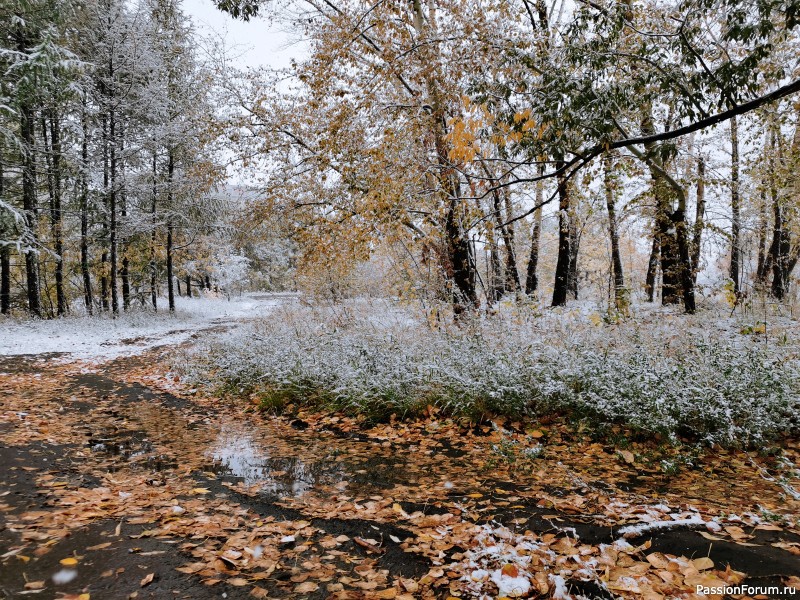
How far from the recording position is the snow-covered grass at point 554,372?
477 cm

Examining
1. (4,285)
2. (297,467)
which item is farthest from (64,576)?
(4,285)

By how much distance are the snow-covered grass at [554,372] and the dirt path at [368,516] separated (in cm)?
46

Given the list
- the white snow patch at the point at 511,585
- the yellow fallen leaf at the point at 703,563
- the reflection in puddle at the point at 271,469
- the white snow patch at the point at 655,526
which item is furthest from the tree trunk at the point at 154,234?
the yellow fallen leaf at the point at 703,563

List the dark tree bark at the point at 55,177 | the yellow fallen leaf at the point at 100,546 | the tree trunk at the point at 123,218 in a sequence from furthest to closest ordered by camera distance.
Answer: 1. the tree trunk at the point at 123,218
2. the dark tree bark at the point at 55,177
3. the yellow fallen leaf at the point at 100,546

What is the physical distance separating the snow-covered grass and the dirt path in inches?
18.1

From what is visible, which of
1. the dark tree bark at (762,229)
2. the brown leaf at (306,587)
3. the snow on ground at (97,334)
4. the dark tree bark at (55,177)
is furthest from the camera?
the dark tree bark at (55,177)

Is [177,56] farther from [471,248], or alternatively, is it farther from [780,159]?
[780,159]

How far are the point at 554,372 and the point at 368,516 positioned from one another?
3.14 metres

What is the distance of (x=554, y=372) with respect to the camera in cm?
557

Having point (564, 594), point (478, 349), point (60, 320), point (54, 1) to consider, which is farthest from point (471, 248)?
point (54, 1)

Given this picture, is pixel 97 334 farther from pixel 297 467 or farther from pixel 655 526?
pixel 655 526

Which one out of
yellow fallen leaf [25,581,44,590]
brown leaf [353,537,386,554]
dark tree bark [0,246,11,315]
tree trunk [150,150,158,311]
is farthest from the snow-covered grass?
dark tree bark [0,246,11,315]

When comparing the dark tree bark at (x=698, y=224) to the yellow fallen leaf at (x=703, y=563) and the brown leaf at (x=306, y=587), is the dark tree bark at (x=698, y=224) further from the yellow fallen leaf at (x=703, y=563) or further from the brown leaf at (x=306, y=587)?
the brown leaf at (x=306, y=587)

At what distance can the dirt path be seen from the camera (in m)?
2.57
